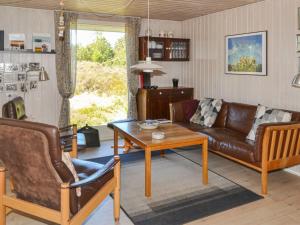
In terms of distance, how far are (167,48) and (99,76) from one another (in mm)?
1531

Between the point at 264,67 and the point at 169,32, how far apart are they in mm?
2450

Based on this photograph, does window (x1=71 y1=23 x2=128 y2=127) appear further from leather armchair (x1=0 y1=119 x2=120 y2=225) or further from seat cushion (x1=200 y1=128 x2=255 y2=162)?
leather armchair (x1=0 y1=119 x2=120 y2=225)

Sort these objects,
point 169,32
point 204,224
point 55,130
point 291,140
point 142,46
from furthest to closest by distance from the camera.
A: point 169,32 < point 142,46 < point 291,140 < point 204,224 < point 55,130

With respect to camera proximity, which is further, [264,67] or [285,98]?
[264,67]

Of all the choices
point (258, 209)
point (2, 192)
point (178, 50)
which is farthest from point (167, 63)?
point (2, 192)

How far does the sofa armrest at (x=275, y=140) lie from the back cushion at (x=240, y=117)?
0.89m

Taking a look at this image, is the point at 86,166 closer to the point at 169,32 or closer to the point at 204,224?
the point at 204,224

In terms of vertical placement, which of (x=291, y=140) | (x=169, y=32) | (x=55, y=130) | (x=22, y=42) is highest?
(x=169, y=32)

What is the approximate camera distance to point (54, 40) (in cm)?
512

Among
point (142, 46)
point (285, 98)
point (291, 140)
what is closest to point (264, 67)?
point (285, 98)

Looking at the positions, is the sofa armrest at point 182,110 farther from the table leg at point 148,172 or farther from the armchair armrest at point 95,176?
the armchair armrest at point 95,176

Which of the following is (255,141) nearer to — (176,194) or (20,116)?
(176,194)

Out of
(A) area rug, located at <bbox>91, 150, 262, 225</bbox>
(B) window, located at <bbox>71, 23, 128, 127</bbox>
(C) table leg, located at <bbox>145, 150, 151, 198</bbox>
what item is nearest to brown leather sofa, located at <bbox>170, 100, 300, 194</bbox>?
(A) area rug, located at <bbox>91, 150, 262, 225</bbox>

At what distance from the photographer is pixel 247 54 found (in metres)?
4.67
